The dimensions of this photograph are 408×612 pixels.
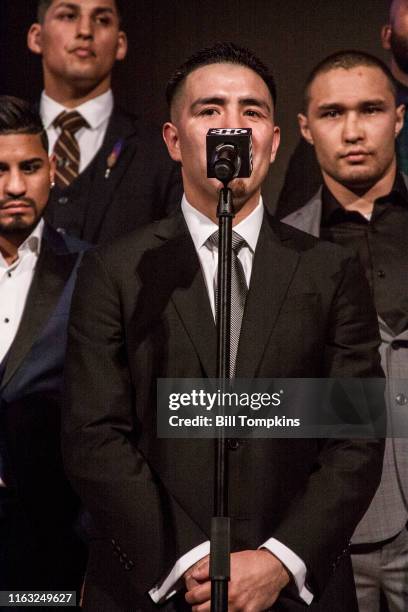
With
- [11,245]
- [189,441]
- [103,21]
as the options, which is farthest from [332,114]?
[189,441]

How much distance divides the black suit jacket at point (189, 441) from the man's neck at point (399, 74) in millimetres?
775

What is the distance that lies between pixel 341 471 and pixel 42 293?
3.35 feet

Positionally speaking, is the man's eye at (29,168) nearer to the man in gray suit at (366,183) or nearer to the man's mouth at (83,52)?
the man's mouth at (83,52)

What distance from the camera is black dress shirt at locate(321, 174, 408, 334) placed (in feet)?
8.68

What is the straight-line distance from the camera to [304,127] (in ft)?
9.50

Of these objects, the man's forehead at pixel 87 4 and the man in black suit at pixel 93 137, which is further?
the man's forehead at pixel 87 4

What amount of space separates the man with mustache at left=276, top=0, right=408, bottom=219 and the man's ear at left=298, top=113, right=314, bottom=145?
0.02 m

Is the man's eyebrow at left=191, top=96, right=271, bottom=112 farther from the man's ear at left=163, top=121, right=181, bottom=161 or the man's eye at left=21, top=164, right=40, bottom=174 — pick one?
the man's eye at left=21, top=164, right=40, bottom=174

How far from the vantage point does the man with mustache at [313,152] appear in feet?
9.48

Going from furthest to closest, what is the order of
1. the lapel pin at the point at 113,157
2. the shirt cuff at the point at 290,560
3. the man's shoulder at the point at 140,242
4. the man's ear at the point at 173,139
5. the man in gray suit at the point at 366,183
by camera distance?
the lapel pin at the point at 113,157
the man in gray suit at the point at 366,183
the man's ear at the point at 173,139
the man's shoulder at the point at 140,242
the shirt cuff at the point at 290,560

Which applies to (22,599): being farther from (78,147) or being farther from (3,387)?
Result: (78,147)

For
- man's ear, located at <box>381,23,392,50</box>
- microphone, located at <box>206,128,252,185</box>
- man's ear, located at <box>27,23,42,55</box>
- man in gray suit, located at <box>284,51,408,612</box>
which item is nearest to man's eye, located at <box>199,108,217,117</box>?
microphone, located at <box>206,128,252,185</box>

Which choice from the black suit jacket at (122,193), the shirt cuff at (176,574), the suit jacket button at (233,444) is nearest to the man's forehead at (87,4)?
the black suit jacket at (122,193)

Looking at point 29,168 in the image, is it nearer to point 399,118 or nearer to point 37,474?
point 37,474
